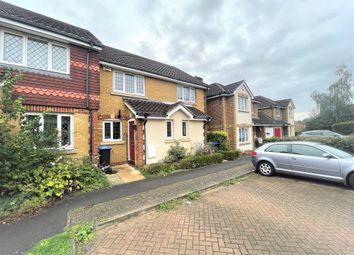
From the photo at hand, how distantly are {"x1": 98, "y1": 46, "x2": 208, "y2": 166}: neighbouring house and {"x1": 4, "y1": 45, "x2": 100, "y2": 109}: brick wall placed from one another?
1347mm

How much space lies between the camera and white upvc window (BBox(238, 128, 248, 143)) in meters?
18.1

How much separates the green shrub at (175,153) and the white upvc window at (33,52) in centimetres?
680

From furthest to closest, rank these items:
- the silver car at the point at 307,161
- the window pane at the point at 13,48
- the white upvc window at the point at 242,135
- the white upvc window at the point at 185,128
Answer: the white upvc window at the point at 242,135
the white upvc window at the point at 185,128
the window pane at the point at 13,48
the silver car at the point at 307,161

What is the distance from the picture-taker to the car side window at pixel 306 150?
24.6 feet

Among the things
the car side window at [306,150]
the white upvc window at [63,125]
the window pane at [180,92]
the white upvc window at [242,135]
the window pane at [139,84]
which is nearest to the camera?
the car side window at [306,150]

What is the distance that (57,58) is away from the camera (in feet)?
27.8

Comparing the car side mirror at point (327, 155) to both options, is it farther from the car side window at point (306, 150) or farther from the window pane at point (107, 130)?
the window pane at point (107, 130)

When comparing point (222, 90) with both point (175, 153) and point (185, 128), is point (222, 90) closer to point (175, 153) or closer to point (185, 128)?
point (185, 128)

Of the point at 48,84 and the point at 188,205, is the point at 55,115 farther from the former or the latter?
the point at 188,205

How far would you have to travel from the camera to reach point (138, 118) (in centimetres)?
1029

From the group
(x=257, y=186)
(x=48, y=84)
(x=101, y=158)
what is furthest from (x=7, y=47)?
(x=257, y=186)

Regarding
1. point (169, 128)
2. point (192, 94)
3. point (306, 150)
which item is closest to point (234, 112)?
point (192, 94)

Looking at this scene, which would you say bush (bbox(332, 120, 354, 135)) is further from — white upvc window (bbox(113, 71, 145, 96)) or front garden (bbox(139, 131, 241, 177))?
white upvc window (bbox(113, 71, 145, 96))

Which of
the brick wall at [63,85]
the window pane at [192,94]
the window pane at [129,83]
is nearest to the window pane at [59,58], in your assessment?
the brick wall at [63,85]
